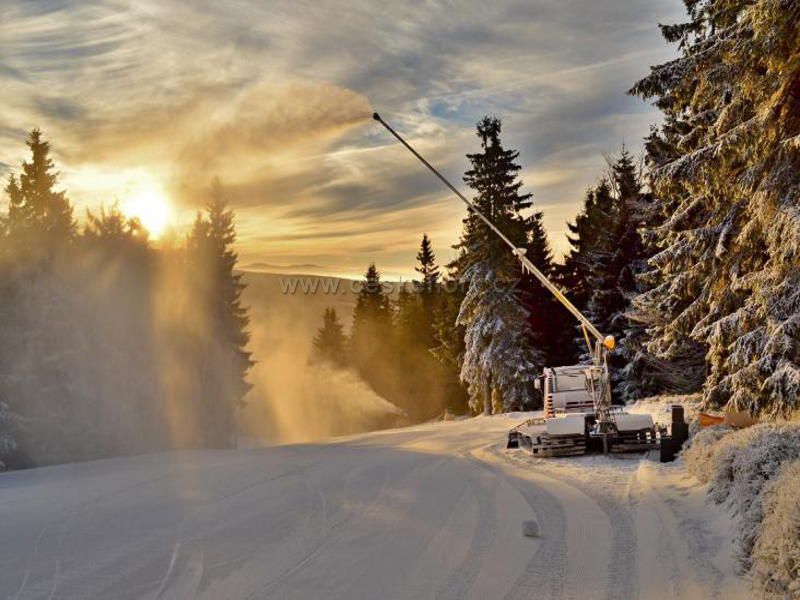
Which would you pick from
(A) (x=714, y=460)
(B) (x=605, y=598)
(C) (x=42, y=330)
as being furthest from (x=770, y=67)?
(C) (x=42, y=330)

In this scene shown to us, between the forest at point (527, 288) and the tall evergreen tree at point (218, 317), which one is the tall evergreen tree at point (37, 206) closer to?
the forest at point (527, 288)

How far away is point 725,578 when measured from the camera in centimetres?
681

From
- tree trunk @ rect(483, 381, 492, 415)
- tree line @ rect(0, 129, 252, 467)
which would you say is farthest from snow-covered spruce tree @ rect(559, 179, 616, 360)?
tree line @ rect(0, 129, 252, 467)

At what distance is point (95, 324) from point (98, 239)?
22.4ft

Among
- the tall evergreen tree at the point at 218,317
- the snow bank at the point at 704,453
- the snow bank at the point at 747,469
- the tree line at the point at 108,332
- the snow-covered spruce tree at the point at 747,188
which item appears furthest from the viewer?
the tall evergreen tree at the point at 218,317

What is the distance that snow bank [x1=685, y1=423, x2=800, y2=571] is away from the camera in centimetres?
757

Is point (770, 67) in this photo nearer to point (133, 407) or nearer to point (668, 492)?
point (668, 492)

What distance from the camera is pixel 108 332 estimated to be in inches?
1563

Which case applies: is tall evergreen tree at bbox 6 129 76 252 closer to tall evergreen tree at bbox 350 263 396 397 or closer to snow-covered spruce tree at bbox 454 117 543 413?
snow-covered spruce tree at bbox 454 117 543 413

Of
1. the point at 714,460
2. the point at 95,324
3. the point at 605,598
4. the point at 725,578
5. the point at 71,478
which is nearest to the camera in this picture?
the point at 605,598

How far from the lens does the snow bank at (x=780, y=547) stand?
5773 mm

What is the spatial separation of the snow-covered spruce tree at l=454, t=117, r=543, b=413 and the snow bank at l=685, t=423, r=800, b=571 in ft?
94.5

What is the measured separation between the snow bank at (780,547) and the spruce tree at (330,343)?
240 feet

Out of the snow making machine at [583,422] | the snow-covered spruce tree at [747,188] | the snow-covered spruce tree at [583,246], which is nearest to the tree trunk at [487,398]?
the snow-covered spruce tree at [583,246]
